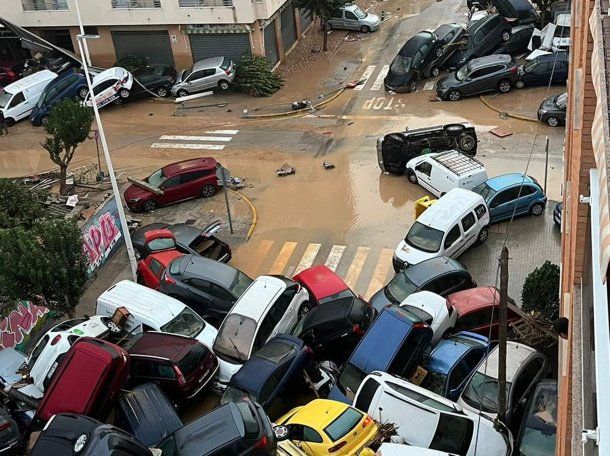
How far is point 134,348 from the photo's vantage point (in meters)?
14.2

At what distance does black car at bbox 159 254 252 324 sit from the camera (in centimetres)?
1638

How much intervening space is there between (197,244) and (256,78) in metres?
12.9

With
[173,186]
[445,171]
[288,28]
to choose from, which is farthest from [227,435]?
[288,28]

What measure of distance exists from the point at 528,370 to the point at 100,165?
1689 centimetres

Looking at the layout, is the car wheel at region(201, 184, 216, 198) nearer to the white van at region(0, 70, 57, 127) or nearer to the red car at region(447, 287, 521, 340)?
the red car at region(447, 287, 521, 340)

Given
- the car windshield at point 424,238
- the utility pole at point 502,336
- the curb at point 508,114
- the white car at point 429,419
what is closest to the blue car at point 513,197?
the car windshield at point 424,238

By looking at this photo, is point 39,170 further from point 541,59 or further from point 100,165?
point 541,59

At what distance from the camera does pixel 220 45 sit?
31547mm

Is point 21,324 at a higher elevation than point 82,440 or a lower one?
lower

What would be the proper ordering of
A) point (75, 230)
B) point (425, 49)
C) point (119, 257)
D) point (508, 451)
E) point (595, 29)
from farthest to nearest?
point (425, 49) < point (119, 257) < point (75, 230) < point (508, 451) < point (595, 29)

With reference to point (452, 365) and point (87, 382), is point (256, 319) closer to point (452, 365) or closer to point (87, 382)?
point (87, 382)

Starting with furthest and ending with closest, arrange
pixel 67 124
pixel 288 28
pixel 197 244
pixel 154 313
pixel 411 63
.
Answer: pixel 288 28 → pixel 411 63 → pixel 67 124 → pixel 197 244 → pixel 154 313

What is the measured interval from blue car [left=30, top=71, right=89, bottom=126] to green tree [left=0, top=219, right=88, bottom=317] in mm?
15052

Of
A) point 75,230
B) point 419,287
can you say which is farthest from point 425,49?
point 75,230
